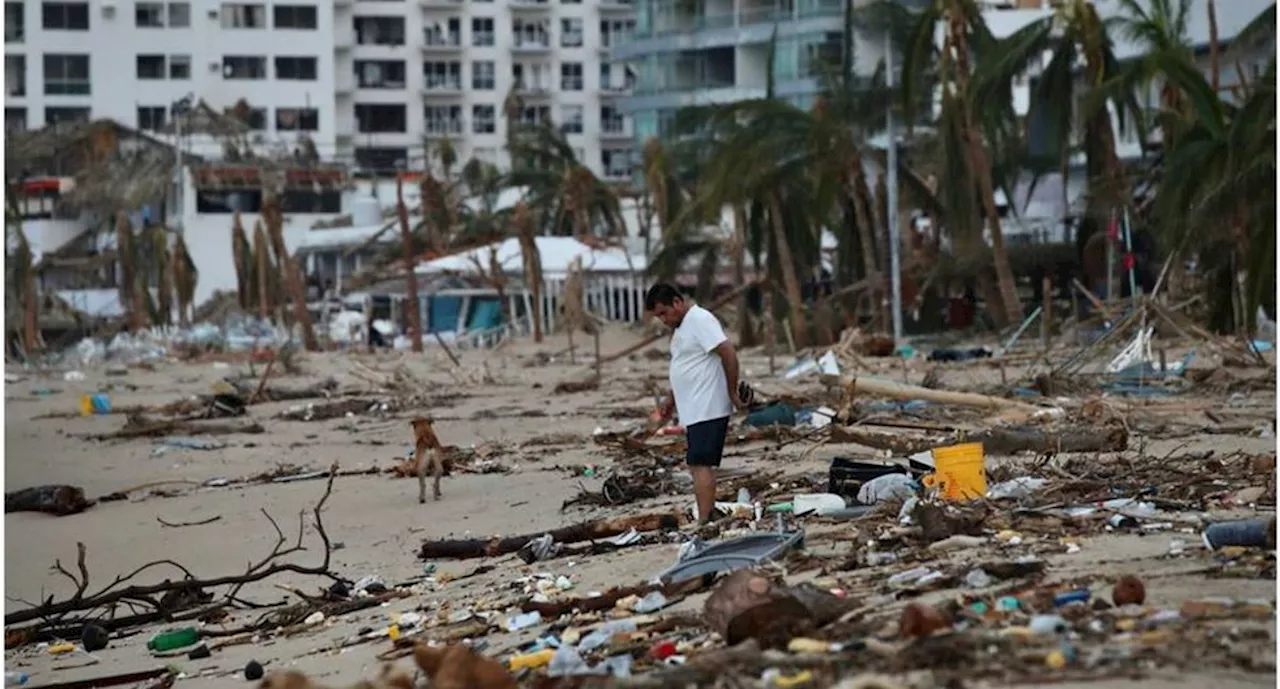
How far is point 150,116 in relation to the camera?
83.8 metres

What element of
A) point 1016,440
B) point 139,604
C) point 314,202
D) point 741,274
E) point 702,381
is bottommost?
point 139,604

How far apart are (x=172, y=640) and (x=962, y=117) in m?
29.2

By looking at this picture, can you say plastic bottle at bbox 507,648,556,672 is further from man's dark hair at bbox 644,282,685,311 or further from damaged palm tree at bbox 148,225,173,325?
damaged palm tree at bbox 148,225,173,325

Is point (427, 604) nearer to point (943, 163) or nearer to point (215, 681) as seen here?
point (215, 681)

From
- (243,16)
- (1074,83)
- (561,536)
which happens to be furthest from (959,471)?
(243,16)

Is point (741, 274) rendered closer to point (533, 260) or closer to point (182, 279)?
point (533, 260)

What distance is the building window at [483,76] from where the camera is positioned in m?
95.6

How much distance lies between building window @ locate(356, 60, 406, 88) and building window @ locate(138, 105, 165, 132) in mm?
11518

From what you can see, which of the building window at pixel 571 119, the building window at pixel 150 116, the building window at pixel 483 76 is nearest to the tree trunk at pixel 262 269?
the building window at pixel 150 116

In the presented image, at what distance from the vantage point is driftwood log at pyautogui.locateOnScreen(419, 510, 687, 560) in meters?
10.1

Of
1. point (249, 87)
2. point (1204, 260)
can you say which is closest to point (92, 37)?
point (249, 87)

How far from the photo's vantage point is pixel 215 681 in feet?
26.4

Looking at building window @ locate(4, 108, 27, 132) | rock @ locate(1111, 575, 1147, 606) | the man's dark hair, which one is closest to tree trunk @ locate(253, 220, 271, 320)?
building window @ locate(4, 108, 27, 132)

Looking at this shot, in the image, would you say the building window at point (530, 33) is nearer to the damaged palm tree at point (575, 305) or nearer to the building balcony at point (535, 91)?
the building balcony at point (535, 91)
